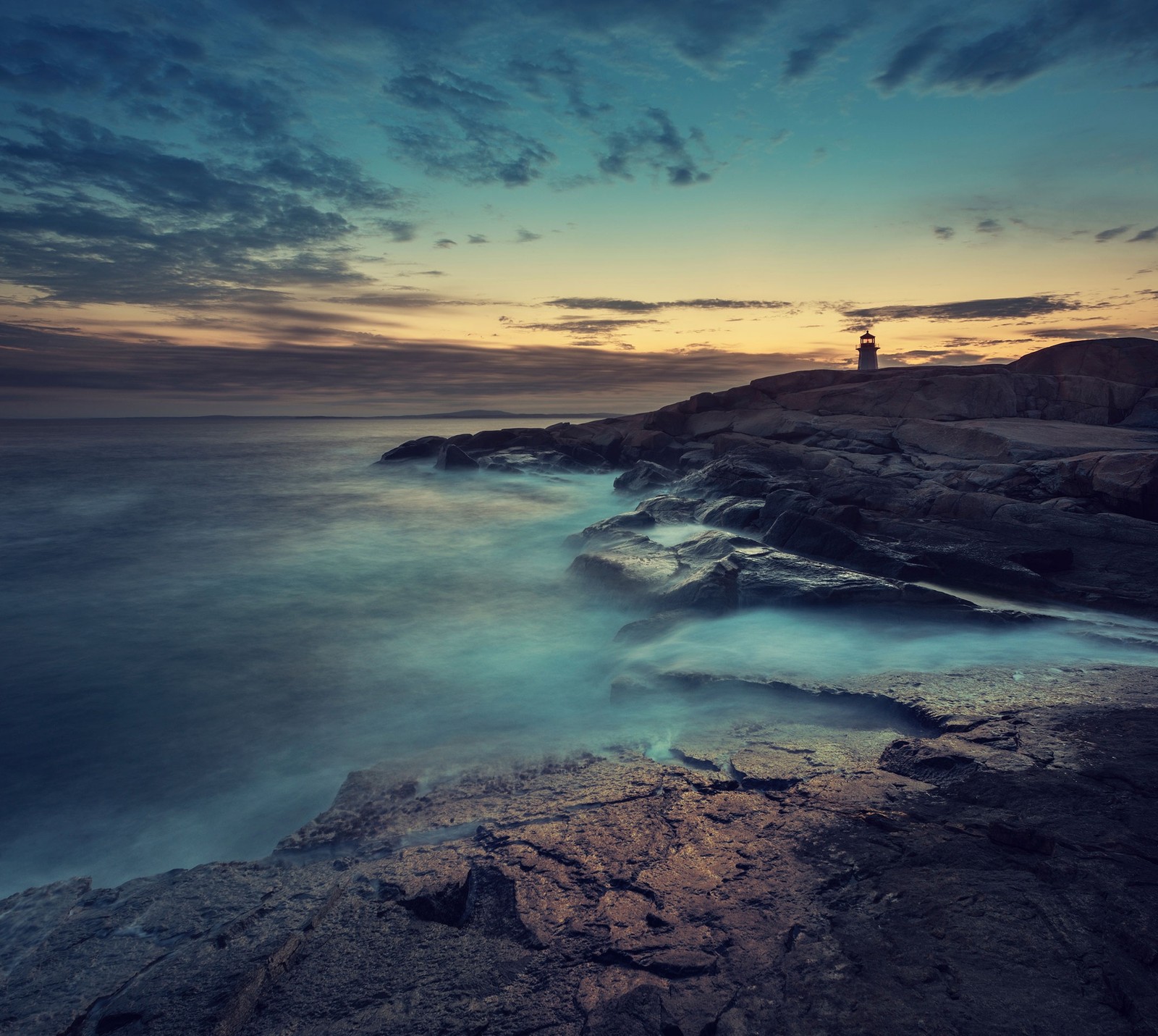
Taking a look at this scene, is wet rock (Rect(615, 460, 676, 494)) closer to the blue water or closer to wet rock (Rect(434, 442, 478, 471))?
the blue water

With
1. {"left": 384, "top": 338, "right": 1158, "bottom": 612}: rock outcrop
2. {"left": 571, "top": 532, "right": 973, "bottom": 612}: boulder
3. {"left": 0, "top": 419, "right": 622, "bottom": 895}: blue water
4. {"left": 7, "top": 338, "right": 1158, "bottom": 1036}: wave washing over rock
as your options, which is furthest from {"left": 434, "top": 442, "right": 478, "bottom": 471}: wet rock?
{"left": 7, "top": 338, "right": 1158, "bottom": 1036}: wave washing over rock

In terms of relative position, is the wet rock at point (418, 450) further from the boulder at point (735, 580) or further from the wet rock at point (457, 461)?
the boulder at point (735, 580)

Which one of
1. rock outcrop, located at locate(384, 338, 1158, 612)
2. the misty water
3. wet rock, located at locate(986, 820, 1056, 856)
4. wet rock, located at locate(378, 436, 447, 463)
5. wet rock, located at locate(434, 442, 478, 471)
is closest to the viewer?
wet rock, located at locate(986, 820, 1056, 856)

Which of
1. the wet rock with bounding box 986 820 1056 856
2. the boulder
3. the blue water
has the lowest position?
the blue water

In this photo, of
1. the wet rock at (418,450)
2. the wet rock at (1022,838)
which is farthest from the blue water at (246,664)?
the wet rock at (418,450)

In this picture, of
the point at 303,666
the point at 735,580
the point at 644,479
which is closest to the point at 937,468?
the point at 644,479

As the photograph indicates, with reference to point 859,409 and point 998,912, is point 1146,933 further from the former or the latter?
point 859,409

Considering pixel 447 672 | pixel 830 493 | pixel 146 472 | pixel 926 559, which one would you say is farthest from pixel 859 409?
pixel 146 472

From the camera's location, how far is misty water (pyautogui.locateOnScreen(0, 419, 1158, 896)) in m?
4.79

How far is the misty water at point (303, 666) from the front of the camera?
15.7 feet

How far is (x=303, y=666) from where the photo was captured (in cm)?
773

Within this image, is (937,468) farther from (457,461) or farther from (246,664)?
(457,461)

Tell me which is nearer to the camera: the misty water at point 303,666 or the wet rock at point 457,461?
the misty water at point 303,666

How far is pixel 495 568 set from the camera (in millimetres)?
12453
